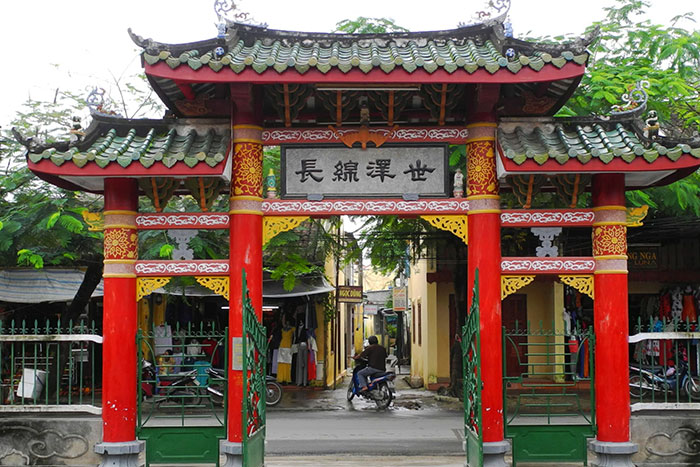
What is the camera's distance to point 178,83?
8.05 meters

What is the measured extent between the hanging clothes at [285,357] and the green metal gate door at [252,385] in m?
11.3

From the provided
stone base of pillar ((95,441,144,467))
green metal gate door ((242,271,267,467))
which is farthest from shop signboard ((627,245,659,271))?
stone base of pillar ((95,441,144,467))

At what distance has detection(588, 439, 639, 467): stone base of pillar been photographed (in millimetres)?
8352

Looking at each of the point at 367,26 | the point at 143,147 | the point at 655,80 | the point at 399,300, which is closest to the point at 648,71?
the point at 655,80

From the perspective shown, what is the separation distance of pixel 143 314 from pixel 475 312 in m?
13.9

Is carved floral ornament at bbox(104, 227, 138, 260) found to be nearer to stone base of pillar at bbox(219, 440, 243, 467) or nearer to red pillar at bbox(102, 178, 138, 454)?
red pillar at bbox(102, 178, 138, 454)

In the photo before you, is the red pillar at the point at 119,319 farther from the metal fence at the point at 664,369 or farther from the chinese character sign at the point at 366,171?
the metal fence at the point at 664,369

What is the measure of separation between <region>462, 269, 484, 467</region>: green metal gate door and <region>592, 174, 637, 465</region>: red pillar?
136 cm

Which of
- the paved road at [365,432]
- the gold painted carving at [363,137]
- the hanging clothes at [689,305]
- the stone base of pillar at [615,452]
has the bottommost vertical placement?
the paved road at [365,432]

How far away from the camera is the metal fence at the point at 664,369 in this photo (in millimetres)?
8664

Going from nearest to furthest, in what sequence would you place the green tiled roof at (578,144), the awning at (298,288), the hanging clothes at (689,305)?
the green tiled roof at (578,144) < the hanging clothes at (689,305) < the awning at (298,288)

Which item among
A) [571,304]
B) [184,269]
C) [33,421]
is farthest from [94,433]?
[571,304]

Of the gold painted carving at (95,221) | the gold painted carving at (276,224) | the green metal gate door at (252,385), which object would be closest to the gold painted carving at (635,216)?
the gold painted carving at (276,224)

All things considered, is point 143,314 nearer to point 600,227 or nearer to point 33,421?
point 33,421
